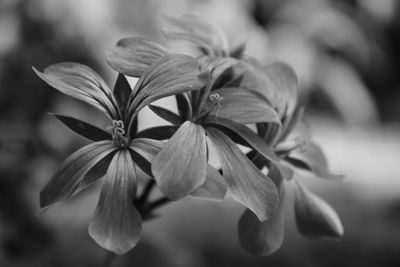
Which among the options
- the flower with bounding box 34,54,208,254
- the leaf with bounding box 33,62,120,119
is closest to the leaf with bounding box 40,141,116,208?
the flower with bounding box 34,54,208,254

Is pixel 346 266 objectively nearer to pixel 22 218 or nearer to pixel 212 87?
pixel 22 218

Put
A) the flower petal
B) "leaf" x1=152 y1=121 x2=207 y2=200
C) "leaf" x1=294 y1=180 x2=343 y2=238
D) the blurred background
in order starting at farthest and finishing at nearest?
the blurred background < "leaf" x1=294 y1=180 x2=343 y2=238 < the flower petal < "leaf" x1=152 y1=121 x2=207 y2=200

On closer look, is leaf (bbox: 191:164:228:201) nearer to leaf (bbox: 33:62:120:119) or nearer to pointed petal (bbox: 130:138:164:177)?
pointed petal (bbox: 130:138:164:177)

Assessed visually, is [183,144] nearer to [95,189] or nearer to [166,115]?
[166,115]

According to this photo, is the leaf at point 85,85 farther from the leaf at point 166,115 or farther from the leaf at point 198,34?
the leaf at point 198,34

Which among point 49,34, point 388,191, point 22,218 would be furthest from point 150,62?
point 388,191

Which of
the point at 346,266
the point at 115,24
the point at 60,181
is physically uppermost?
the point at 60,181

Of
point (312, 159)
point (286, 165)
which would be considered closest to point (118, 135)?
point (286, 165)

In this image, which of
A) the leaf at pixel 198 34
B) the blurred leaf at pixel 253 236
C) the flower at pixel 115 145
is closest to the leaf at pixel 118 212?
the flower at pixel 115 145
